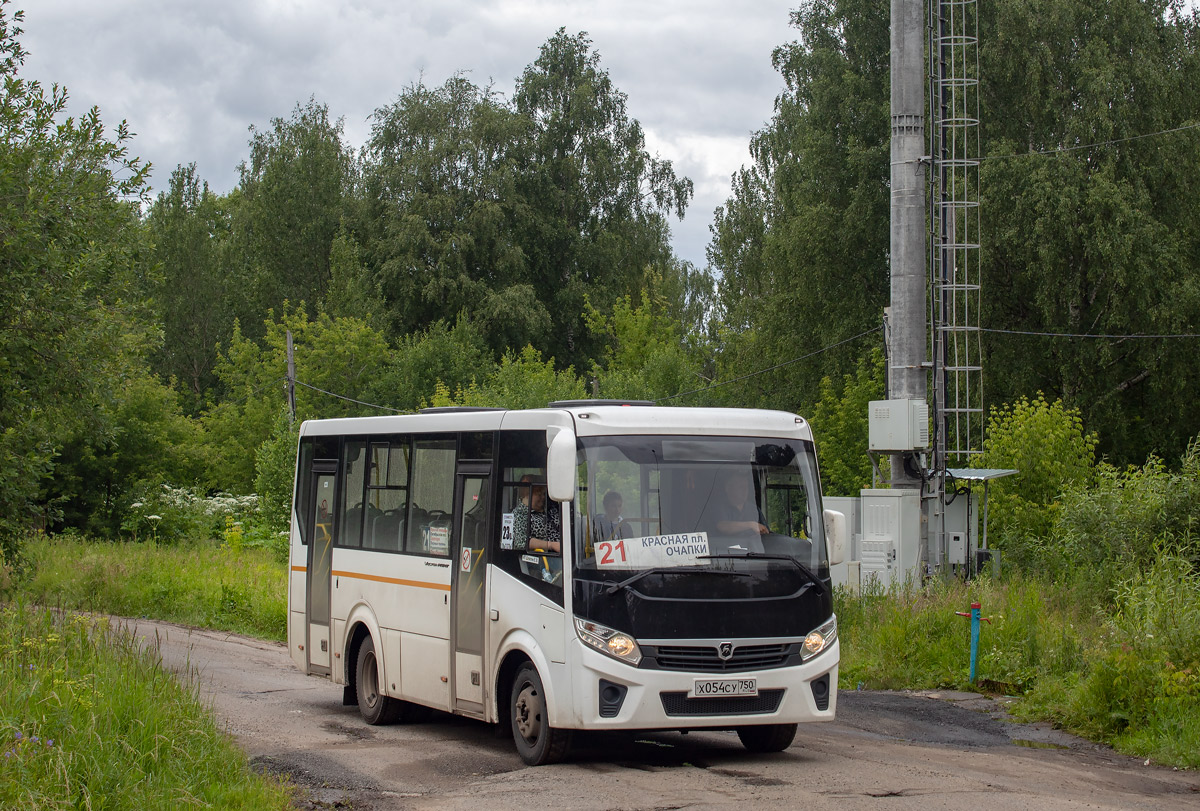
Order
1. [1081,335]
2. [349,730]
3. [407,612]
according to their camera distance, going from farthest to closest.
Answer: [1081,335] → [349,730] → [407,612]

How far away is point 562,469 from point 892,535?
35.2ft

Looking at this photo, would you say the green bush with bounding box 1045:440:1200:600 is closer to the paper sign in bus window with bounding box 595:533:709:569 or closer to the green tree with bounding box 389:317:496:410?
the paper sign in bus window with bounding box 595:533:709:569

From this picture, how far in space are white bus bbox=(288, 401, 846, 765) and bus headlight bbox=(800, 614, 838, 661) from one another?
0.01m

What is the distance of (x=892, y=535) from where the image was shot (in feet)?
61.6

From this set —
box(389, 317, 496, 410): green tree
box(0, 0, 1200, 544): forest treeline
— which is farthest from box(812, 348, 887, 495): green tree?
box(389, 317, 496, 410): green tree

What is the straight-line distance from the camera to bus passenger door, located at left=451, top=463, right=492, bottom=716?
10562mm

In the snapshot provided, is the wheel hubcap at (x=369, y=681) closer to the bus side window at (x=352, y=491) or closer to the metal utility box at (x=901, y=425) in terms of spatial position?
the bus side window at (x=352, y=491)

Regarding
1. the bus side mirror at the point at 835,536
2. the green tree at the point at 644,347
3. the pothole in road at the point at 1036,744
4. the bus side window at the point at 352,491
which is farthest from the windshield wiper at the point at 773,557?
the green tree at the point at 644,347

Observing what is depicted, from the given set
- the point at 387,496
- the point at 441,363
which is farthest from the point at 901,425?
the point at 441,363

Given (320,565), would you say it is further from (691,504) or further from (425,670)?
(691,504)

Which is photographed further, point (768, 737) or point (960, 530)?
point (960, 530)

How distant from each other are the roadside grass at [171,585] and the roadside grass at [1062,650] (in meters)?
10.3

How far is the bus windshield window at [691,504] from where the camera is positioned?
943cm

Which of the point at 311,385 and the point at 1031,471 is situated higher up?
the point at 311,385
